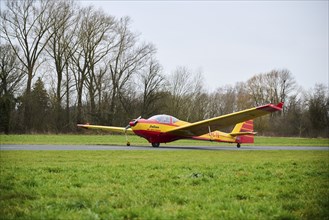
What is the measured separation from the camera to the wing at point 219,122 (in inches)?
728

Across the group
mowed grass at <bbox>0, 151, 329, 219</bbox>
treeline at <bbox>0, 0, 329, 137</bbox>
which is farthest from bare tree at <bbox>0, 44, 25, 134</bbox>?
mowed grass at <bbox>0, 151, 329, 219</bbox>

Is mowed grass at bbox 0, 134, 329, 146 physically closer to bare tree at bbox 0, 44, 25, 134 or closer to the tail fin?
the tail fin

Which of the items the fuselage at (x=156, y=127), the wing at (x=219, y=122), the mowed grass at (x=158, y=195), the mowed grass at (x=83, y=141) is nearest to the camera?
the mowed grass at (x=158, y=195)

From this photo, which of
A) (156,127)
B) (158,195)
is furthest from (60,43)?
(158,195)

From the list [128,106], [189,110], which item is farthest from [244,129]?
[189,110]

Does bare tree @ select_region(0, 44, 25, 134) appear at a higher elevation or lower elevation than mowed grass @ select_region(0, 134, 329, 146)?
higher

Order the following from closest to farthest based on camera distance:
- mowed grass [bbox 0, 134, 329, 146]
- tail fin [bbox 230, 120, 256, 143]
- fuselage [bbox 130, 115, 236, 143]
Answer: fuselage [bbox 130, 115, 236, 143] < mowed grass [bbox 0, 134, 329, 146] < tail fin [bbox 230, 120, 256, 143]

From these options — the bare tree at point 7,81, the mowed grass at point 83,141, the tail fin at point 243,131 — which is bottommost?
the mowed grass at point 83,141

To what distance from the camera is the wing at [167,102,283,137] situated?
60.7 feet

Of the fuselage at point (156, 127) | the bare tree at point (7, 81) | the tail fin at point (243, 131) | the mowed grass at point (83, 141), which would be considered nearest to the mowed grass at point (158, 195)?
the fuselage at point (156, 127)

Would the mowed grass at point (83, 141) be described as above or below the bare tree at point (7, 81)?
below

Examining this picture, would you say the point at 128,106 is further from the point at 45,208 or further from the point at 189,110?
the point at 45,208

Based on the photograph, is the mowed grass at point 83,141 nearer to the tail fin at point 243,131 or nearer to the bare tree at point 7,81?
the tail fin at point 243,131

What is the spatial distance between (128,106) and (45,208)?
46.9 m
